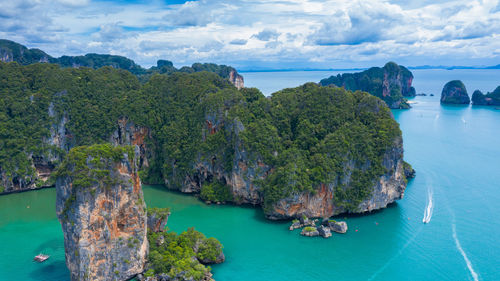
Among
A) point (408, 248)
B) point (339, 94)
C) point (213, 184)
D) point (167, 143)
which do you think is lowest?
point (408, 248)

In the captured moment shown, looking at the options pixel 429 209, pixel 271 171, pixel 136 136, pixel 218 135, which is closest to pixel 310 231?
pixel 271 171

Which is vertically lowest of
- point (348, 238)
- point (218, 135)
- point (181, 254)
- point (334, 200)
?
point (348, 238)

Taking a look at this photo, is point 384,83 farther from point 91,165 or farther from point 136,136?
point 91,165

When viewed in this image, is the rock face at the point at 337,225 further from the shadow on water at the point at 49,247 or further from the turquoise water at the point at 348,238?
the shadow on water at the point at 49,247

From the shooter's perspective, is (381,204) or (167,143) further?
(167,143)

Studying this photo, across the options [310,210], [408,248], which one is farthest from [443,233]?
[310,210]

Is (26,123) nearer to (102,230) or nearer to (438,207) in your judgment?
(102,230)
